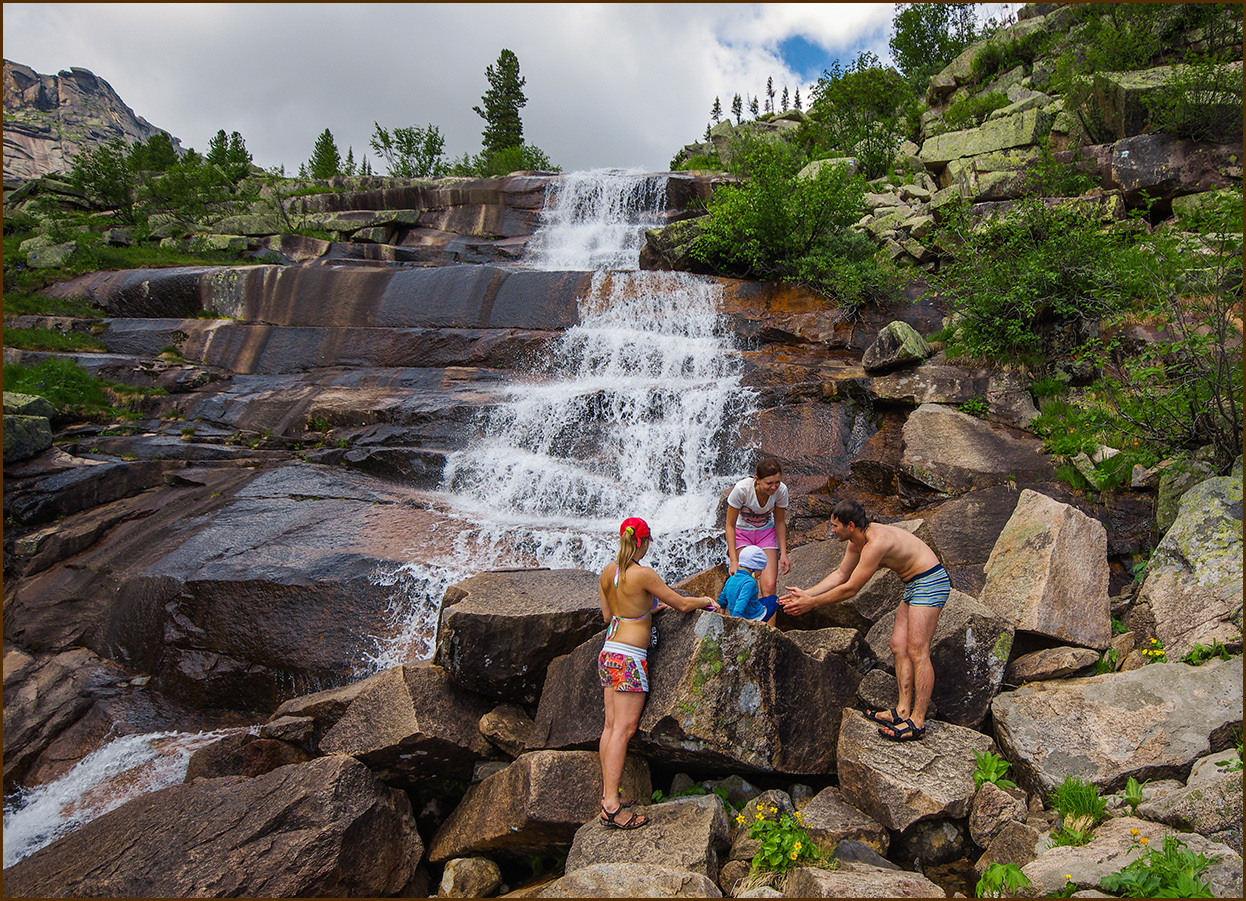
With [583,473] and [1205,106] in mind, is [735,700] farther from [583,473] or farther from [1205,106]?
[1205,106]

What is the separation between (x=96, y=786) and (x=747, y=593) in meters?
6.36

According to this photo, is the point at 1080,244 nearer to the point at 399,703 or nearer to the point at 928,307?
Answer: the point at 928,307

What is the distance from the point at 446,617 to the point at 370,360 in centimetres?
1029

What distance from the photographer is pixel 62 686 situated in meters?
6.60

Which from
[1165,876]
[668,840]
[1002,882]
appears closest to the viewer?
[1165,876]

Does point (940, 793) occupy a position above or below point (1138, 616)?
below

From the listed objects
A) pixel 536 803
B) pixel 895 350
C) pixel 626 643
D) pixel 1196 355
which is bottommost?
pixel 536 803

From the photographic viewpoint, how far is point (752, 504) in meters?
5.22

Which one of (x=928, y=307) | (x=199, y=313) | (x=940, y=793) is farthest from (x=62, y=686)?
(x=928, y=307)

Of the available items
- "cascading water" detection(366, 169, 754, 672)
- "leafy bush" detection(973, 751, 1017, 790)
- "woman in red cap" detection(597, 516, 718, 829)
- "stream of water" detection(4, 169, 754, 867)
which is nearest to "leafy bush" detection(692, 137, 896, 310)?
"cascading water" detection(366, 169, 754, 672)

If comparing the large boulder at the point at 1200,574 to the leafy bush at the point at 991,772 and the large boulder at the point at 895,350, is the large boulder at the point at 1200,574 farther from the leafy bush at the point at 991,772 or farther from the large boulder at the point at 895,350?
the large boulder at the point at 895,350

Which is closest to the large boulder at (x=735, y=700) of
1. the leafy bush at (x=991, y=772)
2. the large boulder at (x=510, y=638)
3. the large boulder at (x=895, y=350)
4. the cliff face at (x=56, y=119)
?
the large boulder at (x=510, y=638)

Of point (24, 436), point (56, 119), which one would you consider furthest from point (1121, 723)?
point (56, 119)

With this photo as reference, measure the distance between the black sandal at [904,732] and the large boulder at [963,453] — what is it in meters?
4.68
